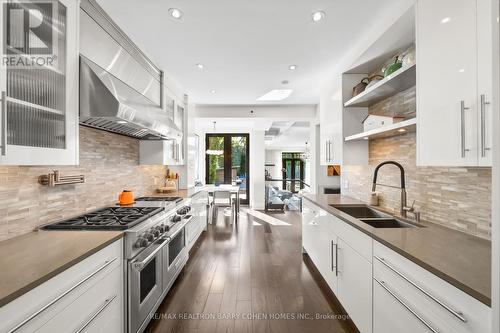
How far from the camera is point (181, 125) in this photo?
4.02 m

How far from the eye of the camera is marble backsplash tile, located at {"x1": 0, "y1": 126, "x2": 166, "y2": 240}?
55.4 inches

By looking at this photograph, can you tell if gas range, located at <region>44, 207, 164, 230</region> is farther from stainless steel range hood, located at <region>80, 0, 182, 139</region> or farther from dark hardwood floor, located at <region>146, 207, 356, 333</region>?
dark hardwood floor, located at <region>146, 207, 356, 333</region>

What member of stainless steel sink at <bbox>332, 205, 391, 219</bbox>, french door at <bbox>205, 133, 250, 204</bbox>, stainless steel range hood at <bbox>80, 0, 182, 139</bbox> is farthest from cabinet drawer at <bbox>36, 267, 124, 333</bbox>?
french door at <bbox>205, 133, 250, 204</bbox>

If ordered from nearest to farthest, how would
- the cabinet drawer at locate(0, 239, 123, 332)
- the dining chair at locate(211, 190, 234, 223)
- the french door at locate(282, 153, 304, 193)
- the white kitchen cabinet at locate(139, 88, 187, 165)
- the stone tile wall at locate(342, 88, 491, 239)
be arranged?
the cabinet drawer at locate(0, 239, 123, 332), the stone tile wall at locate(342, 88, 491, 239), the white kitchen cabinet at locate(139, 88, 187, 165), the dining chair at locate(211, 190, 234, 223), the french door at locate(282, 153, 304, 193)

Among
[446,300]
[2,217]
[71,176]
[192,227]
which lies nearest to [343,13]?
[446,300]

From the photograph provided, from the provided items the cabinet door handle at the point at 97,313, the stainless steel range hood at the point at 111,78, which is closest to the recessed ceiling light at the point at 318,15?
the stainless steel range hood at the point at 111,78

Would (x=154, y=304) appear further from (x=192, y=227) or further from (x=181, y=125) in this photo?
(x=181, y=125)

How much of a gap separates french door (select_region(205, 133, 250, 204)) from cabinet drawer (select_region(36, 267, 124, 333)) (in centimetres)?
636

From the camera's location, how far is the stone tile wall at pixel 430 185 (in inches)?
54.4

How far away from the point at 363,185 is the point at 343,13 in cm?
190

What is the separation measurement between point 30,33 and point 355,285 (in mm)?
2546

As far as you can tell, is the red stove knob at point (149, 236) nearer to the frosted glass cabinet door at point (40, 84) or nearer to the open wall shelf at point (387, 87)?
the frosted glass cabinet door at point (40, 84)

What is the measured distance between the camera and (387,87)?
2.07 metres

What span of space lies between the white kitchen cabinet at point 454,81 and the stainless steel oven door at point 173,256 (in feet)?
7.24
